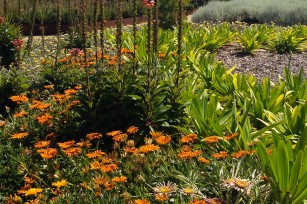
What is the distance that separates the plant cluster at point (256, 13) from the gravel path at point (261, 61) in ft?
18.1

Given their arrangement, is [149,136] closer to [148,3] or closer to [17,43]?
[148,3]

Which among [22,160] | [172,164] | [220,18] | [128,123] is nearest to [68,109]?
[128,123]

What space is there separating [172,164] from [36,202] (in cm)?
88

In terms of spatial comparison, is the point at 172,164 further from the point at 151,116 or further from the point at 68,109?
the point at 68,109

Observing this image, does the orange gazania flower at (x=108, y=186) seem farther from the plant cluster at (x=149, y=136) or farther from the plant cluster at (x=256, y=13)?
the plant cluster at (x=256, y=13)

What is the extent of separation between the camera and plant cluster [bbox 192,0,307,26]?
13.0 metres

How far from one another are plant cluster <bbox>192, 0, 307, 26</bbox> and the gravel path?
18.1ft

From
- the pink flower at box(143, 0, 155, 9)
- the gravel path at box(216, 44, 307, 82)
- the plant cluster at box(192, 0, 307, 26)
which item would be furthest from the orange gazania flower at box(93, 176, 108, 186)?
the plant cluster at box(192, 0, 307, 26)

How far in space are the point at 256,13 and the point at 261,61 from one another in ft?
22.8

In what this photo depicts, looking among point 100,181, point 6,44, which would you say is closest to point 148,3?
point 100,181

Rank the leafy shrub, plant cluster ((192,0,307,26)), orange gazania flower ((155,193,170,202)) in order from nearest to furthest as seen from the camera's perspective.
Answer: orange gazania flower ((155,193,170,202))
the leafy shrub
plant cluster ((192,0,307,26))

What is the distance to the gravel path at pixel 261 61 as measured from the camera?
656cm

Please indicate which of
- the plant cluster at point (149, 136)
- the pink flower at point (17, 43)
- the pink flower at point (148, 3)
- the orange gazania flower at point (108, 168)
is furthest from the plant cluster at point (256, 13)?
the orange gazania flower at point (108, 168)

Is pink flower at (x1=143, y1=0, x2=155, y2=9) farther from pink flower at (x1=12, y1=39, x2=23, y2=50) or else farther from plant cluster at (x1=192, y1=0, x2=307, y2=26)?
plant cluster at (x1=192, y1=0, x2=307, y2=26)
